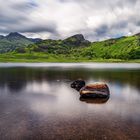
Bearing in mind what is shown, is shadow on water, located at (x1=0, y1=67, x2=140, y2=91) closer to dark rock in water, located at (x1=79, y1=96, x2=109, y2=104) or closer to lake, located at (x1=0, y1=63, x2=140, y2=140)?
lake, located at (x1=0, y1=63, x2=140, y2=140)

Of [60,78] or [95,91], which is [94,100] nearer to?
[95,91]

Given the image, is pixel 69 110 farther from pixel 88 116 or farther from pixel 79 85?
pixel 79 85

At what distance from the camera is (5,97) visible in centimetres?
4547

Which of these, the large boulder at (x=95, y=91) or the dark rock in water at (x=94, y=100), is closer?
the dark rock in water at (x=94, y=100)

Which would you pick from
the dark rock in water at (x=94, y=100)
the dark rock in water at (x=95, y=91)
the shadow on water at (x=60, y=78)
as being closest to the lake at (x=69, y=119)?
the dark rock in water at (x=94, y=100)

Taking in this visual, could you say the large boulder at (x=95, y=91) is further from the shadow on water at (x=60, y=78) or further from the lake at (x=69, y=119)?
the shadow on water at (x=60, y=78)

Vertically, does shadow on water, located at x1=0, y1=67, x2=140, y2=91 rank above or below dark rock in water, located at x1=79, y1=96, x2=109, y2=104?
below

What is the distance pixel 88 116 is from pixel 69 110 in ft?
14.6

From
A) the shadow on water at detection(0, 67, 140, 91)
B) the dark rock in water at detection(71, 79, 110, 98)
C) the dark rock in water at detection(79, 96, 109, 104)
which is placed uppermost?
the dark rock in water at detection(71, 79, 110, 98)

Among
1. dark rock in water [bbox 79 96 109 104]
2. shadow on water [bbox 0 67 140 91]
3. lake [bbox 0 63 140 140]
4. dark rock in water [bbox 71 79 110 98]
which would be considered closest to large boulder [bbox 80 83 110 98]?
dark rock in water [bbox 71 79 110 98]

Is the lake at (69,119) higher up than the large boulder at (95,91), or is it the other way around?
the large boulder at (95,91)

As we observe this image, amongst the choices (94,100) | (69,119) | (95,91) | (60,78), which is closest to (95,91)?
(95,91)

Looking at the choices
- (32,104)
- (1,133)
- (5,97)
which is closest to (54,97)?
(32,104)

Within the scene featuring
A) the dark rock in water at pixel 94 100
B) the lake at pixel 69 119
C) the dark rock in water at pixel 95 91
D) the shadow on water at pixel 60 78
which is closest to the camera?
the lake at pixel 69 119
